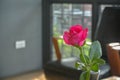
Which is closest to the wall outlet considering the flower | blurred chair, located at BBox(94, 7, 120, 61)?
blurred chair, located at BBox(94, 7, 120, 61)

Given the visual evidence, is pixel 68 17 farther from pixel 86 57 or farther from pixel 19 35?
pixel 86 57

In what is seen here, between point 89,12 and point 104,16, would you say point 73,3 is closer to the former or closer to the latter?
point 89,12

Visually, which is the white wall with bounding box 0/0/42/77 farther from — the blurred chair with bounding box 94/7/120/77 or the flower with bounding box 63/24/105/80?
the flower with bounding box 63/24/105/80

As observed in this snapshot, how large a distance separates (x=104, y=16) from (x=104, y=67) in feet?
2.24

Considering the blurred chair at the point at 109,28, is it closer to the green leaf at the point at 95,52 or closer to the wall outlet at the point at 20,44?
the wall outlet at the point at 20,44

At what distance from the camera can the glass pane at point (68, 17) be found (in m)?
3.52

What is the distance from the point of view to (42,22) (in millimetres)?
3787

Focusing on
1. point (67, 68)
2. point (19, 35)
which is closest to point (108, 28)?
point (67, 68)

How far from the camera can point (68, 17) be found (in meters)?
3.73

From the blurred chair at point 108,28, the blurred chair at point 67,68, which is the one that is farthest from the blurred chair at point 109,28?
the blurred chair at point 67,68

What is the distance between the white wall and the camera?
3.38 meters

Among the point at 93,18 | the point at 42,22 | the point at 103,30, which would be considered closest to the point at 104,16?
the point at 103,30

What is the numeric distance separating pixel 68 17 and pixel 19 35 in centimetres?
82

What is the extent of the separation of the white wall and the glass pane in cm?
28
